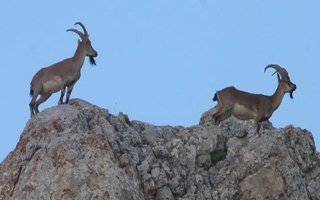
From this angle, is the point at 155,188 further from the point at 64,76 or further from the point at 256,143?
the point at 64,76

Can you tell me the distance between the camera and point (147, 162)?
25625 mm

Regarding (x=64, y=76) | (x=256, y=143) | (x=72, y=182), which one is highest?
(x=64, y=76)

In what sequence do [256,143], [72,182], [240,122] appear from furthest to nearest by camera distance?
[240,122] < [256,143] < [72,182]

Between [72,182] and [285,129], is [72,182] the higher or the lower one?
the lower one

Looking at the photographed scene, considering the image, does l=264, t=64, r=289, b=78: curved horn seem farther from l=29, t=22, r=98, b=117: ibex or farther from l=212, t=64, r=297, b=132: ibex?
l=29, t=22, r=98, b=117: ibex

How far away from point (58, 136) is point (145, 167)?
210cm

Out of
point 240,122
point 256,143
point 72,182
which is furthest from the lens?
point 240,122

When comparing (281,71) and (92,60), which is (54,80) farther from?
(281,71)

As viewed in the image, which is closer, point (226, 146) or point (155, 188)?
point (155, 188)

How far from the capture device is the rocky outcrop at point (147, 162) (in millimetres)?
24562

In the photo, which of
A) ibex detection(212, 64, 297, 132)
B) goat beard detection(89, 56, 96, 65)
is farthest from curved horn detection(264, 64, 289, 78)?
goat beard detection(89, 56, 96, 65)

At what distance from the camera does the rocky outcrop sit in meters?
24.6

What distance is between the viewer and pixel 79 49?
30016mm

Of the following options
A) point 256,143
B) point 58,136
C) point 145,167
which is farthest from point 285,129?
point 58,136
